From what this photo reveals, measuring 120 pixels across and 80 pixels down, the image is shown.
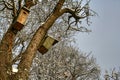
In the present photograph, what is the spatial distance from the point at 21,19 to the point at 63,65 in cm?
1759

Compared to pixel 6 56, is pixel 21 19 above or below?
above

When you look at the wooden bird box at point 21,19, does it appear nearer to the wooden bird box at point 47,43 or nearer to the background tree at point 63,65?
the wooden bird box at point 47,43

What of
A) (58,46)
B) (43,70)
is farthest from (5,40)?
(58,46)

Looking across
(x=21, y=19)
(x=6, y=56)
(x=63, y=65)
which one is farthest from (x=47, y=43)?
(x=63, y=65)

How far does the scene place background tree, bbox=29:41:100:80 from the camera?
756 inches

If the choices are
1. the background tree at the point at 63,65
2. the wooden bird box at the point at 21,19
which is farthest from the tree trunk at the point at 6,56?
the background tree at the point at 63,65

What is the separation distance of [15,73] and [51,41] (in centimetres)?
143

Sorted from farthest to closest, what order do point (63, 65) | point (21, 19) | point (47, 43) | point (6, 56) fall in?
point (63, 65) < point (47, 43) < point (21, 19) < point (6, 56)

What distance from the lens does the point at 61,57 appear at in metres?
25.3

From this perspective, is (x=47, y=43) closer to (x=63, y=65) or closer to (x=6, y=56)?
(x=6, y=56)

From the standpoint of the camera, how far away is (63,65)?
24.8m

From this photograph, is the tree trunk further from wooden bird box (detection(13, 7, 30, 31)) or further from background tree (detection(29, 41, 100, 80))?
background tree (detection(29, 41, 100, 80))

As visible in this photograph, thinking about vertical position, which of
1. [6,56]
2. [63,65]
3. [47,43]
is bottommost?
[63,65]

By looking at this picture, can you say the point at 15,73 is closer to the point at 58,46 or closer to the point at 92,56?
the point at 58,46
